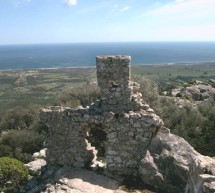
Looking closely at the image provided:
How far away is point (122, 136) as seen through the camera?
15594 mm

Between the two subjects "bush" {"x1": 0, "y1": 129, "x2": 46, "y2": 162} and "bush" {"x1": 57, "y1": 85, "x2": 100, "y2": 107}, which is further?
"bush" {"x1": 57, "y1": 85, "x2": 100, "y2": 107}

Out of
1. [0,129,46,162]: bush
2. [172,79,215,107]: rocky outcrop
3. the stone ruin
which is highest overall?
the stone ruin

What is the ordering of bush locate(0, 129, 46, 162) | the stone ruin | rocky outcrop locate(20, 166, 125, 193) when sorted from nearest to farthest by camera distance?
rocky outcrop locate(20, 166, 125, 193) → the stone ruin → bush locate(0, 129, 46, 162)

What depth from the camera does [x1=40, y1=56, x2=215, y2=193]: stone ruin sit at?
14719 mm

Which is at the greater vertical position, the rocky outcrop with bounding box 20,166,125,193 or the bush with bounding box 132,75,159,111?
the rocky outcrop with bounding box 20,166,125,193

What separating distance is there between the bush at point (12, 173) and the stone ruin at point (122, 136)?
3112mm

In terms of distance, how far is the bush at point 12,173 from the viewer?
Answer: 1864 centimetres

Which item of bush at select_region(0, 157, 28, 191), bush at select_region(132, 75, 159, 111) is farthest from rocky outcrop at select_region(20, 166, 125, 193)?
bush at select_region(132, 75, 159, 111)

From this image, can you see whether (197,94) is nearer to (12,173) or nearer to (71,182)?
(12,173)

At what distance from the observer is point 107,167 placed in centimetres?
1580

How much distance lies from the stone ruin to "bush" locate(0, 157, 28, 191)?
311cm

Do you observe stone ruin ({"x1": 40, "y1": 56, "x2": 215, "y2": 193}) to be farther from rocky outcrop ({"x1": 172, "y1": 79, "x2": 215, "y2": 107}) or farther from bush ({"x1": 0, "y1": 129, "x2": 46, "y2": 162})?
rocky outcrop ({"x1": 172, "y1": 79, "x2": 215, "y2": 107})

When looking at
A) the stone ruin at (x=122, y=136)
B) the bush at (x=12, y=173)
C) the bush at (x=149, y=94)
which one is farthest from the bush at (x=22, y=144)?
the stone ruin at (x=122, y=136)

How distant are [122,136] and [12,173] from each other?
22.5ft
